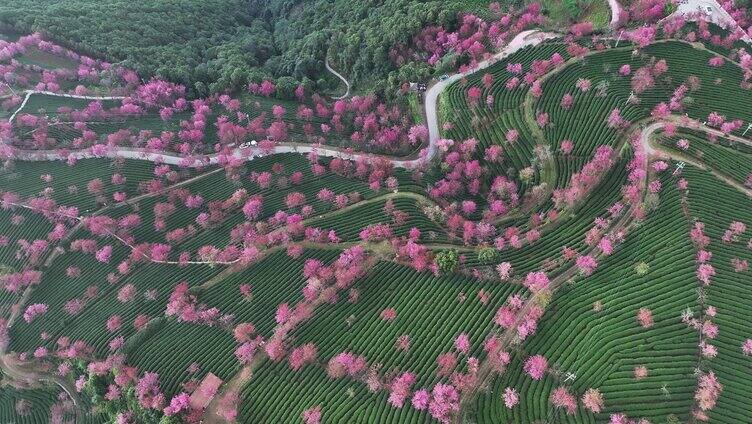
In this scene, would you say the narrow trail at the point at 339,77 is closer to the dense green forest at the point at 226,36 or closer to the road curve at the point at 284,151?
the dense green forest at the point at 226,36

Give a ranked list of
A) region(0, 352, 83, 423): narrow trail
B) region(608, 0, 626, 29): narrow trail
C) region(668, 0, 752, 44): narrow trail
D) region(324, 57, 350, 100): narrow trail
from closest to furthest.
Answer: region(0, 352, 83, 423): narrow trail → region(668, 0, 752, 44): narrow trail → region(608, 0, 626, 29): narrow trail → region(324, 57, 350, 100): narrow trail

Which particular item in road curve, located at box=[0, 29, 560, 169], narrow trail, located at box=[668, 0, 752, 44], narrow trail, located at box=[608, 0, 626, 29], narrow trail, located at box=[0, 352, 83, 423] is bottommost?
narrow trail, located at box=[0, 352, 83, 423]

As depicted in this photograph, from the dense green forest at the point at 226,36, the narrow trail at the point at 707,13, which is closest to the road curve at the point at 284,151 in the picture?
the dense green forest at the point at 226,36

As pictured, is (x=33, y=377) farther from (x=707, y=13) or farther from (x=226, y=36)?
(x=707, y=13)

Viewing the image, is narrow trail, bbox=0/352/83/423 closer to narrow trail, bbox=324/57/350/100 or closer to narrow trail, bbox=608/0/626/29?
narrow trail, bbox=324/57/350/100

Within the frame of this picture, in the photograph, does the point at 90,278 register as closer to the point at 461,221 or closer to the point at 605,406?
the point at 461,221

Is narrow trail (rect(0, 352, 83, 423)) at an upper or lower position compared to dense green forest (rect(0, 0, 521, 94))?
lower

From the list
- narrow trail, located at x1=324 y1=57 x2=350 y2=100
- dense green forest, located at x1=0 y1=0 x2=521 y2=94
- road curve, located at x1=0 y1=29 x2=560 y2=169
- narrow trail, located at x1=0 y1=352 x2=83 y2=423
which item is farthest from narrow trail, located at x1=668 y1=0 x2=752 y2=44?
narrow trail, located at x1=0 y1=352 x2=83 y2=423

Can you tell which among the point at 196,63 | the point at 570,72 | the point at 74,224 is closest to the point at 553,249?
the point at 570,72

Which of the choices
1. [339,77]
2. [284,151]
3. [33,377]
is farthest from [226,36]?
[33,377]
